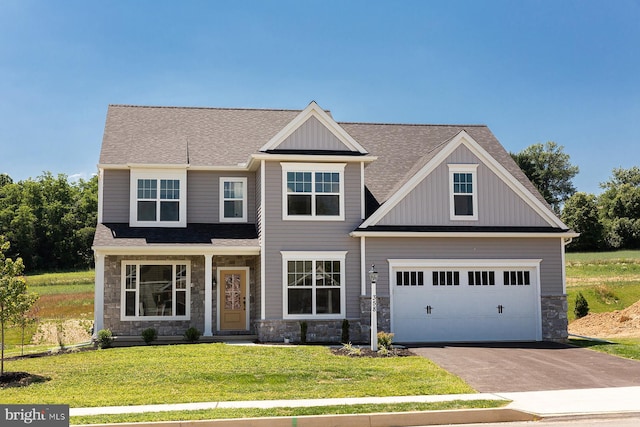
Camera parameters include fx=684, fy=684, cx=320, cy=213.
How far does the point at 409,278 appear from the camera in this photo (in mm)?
22312

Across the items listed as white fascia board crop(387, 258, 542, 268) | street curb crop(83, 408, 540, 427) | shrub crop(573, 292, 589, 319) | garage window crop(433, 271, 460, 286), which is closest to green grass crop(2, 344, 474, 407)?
street curb crop(83, 408, 540, 427)

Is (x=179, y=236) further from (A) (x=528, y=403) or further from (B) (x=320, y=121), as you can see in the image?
(A) (x=528, y=403)

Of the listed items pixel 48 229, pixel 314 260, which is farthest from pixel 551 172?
pixel 314 260

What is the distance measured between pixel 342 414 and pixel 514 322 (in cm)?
1271

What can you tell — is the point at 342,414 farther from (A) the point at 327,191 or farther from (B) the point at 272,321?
(A) the point at 327,191

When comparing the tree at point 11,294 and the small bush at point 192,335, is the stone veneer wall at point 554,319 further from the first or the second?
the tree at point 11,294

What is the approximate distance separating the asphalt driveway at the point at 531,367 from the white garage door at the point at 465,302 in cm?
146

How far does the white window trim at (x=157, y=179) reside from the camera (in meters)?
23.6

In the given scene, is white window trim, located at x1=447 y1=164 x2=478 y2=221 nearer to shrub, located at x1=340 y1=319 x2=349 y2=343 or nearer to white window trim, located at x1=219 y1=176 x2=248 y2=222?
shrub, located at x1=340 y1=319 x2=349 y2=343

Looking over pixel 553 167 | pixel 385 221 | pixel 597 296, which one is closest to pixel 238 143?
pixel 385 221

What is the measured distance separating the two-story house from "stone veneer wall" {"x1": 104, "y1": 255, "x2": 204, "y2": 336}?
35 mm

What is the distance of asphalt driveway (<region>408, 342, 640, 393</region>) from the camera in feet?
47.8

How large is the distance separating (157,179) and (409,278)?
30.6ft

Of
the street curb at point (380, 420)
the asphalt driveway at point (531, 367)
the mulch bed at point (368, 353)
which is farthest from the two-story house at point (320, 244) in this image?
the street curb at point (380, 420)
